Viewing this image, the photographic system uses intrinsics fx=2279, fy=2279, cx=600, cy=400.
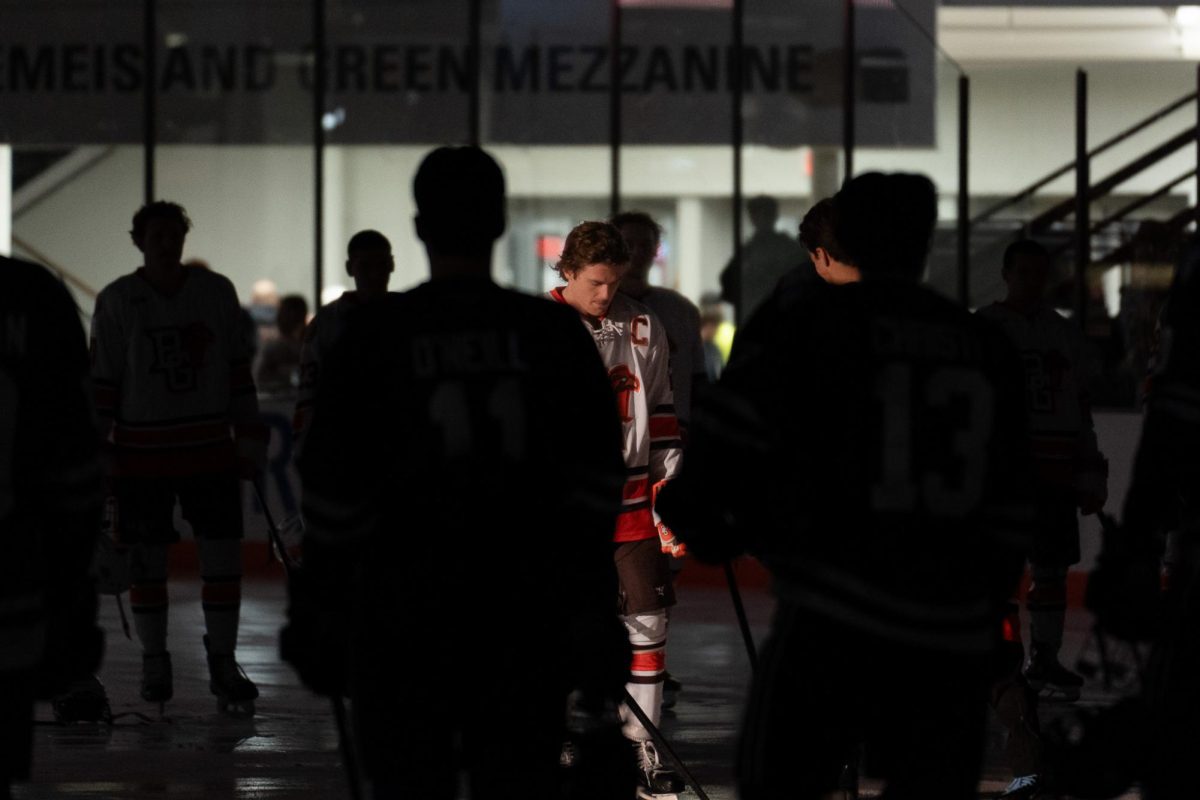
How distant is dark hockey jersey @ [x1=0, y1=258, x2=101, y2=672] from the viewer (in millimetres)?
3816

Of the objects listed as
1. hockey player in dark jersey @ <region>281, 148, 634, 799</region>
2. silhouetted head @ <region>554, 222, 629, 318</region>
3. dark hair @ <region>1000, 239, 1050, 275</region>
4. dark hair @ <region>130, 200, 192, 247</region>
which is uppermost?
dark hair @ <region>130, 200, 192, 247</region>

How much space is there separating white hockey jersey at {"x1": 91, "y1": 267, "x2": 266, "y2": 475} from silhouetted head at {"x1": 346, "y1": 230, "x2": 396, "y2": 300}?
1.79 ft

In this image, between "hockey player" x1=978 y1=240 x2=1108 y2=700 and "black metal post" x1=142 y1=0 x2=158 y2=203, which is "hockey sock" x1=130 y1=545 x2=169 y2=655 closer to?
"hockey player" x1=978 y1=240 x2=1108 y2=700

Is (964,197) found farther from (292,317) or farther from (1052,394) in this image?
(1052,394)

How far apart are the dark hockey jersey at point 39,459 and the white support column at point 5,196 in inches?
424

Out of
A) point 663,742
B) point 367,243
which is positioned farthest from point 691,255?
point 663,742

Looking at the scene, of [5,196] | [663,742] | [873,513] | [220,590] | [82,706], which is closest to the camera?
[873,513]

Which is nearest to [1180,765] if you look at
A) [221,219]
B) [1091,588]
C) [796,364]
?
[1091,588]

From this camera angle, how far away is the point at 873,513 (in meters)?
3.75

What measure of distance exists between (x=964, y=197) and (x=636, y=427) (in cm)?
715

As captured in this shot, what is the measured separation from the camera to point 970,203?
1363 centimetres

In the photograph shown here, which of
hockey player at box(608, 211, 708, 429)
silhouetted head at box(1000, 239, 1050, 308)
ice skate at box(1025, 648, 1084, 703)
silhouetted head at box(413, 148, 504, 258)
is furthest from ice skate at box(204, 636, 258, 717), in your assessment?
silhouetted head at box(413, 148, 504, 258)

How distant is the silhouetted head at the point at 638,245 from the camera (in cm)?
845

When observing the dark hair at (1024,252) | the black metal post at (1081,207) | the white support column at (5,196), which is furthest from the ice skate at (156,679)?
the black metal post at (1081,207)
